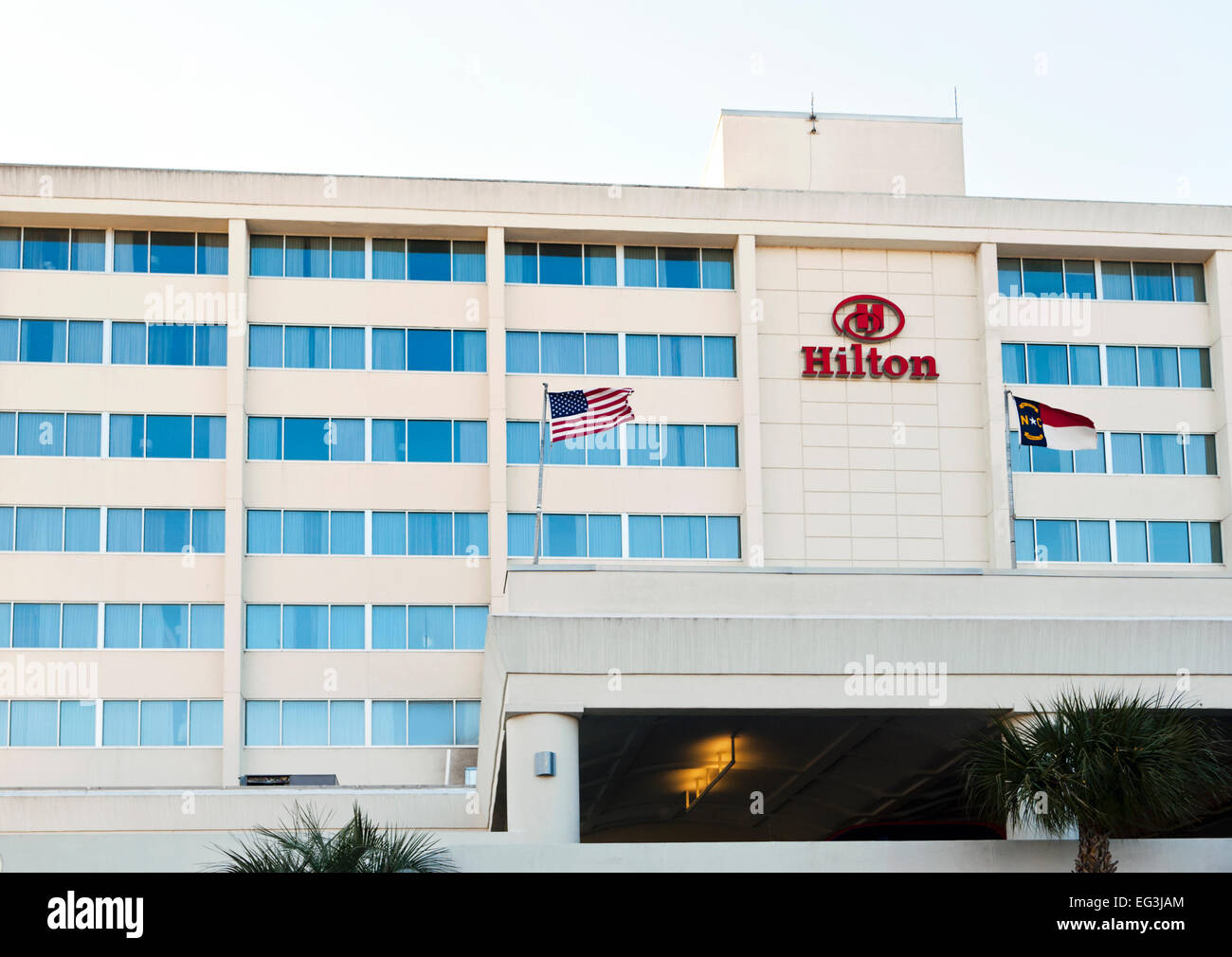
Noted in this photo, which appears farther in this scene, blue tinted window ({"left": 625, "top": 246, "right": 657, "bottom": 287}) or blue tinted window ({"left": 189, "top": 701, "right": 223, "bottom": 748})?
blue tinted window ({"left": 625, "top": 246, "right": 657, "bottom": 287})

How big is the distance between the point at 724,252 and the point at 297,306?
35.0ft

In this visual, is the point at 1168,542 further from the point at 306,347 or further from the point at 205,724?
the point at 205,724

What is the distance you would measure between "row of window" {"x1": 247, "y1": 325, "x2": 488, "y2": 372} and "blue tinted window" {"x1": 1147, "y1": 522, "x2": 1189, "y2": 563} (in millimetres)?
17012

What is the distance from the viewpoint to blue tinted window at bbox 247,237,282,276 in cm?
4138

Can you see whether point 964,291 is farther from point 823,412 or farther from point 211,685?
point 211,685

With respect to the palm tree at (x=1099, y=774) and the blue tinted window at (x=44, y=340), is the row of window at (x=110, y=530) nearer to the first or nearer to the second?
the blue tinted window at (x=44, y=340)

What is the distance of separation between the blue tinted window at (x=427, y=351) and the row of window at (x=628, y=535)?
13.7 ft

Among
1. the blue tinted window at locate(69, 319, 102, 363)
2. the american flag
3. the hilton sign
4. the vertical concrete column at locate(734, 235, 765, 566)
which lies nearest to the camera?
the american flag

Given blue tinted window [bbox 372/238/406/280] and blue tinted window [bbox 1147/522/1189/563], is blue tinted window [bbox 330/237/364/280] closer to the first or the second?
blue tinted window [bbox 372/238/406/280]

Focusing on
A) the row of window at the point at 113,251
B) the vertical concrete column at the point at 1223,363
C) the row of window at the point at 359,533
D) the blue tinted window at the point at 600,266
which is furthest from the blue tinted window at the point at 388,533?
the vertical concrete column at the point at 1223,363

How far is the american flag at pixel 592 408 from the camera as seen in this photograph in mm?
30500

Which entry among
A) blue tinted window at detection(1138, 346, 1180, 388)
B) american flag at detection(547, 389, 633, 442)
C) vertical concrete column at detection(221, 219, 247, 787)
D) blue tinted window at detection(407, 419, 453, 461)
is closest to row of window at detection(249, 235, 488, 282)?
vertical concrete column at detection(221, 219, 247, 787)

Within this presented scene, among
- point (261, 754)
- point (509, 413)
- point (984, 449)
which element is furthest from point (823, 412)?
point (261, 754)

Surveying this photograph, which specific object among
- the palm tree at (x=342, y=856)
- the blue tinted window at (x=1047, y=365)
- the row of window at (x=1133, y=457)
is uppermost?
the blue tinted window at (x=1047, y=365)
